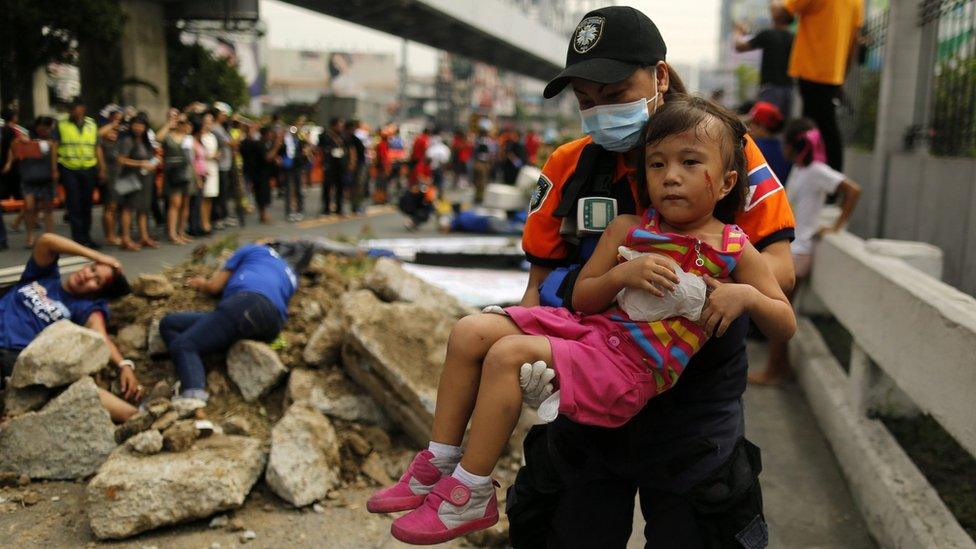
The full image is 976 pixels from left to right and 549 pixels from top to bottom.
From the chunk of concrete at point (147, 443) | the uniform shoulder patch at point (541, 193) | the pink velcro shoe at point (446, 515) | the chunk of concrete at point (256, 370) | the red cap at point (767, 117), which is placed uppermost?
the red cap at point (767, 117)

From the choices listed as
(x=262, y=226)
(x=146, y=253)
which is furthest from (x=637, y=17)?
(x=262, y=226)

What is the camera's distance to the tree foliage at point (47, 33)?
10.4 m

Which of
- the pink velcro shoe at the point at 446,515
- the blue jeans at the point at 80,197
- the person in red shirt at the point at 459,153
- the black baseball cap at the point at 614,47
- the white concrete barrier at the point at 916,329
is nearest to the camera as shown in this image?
the pink velcro shoe at the point at 446,515

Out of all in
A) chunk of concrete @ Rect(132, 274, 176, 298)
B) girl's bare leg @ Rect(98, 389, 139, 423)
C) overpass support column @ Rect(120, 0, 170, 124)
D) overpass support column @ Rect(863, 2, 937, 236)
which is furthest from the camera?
overpass support column @ Rect(120, 0, 170, 124)

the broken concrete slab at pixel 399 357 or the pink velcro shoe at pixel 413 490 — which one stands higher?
the pink velcro shoe at pixel 413 490

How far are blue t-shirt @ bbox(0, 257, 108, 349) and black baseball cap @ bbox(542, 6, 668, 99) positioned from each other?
395 centimetres

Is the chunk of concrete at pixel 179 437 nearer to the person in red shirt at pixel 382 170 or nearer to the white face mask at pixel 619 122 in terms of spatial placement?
the white face mask at pixel 619 122

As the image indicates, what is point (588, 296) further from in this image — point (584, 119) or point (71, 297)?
point (71, 297)

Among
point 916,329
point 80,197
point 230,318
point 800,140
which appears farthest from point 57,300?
point 800,140

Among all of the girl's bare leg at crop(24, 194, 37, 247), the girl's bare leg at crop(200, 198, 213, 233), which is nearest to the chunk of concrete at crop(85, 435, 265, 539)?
the girl's bare leg at crop(24, 194, 37, 247)

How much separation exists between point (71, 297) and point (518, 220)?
29.3ft

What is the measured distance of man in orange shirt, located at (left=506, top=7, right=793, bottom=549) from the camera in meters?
2.09

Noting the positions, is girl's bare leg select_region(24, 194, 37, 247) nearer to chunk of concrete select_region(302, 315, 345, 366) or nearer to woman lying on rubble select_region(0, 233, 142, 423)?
woman lying on rubble select_region(0, 233, 142, 423)

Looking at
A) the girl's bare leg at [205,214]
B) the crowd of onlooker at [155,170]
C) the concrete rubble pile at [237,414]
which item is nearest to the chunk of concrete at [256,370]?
the concrete rubble pile at [237,414]
